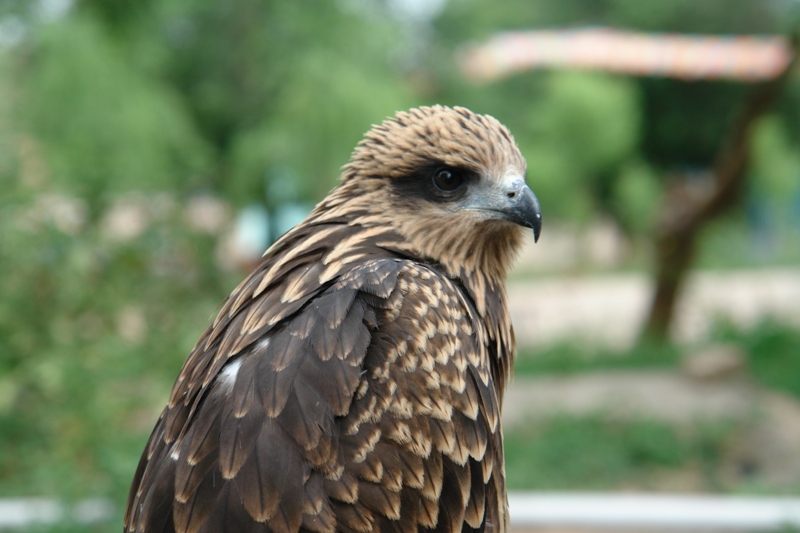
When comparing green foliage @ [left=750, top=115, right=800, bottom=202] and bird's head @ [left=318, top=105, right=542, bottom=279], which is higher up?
green foliage @ [left=750, top=115, right=800, bottom=202]

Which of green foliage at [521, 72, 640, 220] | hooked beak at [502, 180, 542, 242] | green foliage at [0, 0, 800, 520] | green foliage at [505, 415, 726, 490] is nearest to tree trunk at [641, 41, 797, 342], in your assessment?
green foliage at [0, 0, 800, 520]

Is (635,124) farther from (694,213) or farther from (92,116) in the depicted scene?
(92,116)

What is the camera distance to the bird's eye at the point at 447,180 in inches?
99.3

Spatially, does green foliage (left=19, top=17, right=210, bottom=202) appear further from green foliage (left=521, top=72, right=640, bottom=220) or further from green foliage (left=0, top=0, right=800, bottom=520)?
green foliage (left=521, top=72, right=640, bottom=220)

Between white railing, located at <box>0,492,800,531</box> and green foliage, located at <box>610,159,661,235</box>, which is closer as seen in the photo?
white railing, located at <box>0,492,800,531</box>

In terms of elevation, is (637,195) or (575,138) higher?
(575,138)

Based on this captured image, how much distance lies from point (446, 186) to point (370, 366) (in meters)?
0.73

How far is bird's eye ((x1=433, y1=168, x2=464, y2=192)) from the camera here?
2.52 m

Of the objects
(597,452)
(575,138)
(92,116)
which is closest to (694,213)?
(575,138)

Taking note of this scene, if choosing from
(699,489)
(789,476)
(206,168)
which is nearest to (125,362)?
(206,168)

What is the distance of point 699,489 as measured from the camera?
620cm

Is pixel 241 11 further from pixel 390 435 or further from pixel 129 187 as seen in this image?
pixel 390 435

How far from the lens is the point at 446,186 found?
254 cm

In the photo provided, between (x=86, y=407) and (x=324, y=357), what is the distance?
391 centimetres
